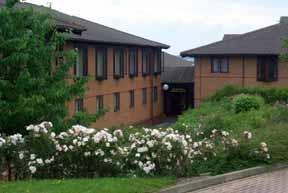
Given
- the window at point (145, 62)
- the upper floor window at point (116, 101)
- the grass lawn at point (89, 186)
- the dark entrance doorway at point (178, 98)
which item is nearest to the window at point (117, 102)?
the upper floor window at point (116, 101)

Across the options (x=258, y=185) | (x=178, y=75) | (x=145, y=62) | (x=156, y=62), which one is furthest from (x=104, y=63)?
(x=258, y=185)

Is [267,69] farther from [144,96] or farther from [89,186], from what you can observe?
[89,186]

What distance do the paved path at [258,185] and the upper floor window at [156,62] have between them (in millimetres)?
36419

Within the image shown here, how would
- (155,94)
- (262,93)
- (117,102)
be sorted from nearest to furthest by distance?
(262,93)
(117,102)
(155,94)

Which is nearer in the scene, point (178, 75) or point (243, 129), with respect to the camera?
point (243, 129)

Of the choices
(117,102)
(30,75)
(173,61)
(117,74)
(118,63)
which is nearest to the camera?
(30,75)

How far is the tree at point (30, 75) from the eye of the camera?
13984 mm

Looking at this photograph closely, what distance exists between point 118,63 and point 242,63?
920 centimetres

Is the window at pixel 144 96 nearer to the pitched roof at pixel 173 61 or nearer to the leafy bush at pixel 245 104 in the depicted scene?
the leafy bush at pixel 245 104

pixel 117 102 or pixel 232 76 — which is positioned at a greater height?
pixel 232 76

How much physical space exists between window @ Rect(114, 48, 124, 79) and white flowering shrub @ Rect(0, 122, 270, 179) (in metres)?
27.5

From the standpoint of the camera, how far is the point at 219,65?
45.6 m

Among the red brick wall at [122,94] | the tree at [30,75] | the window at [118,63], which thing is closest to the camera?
the tree at [30,75]

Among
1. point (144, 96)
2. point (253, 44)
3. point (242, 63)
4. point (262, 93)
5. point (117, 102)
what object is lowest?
point (117, 102)
